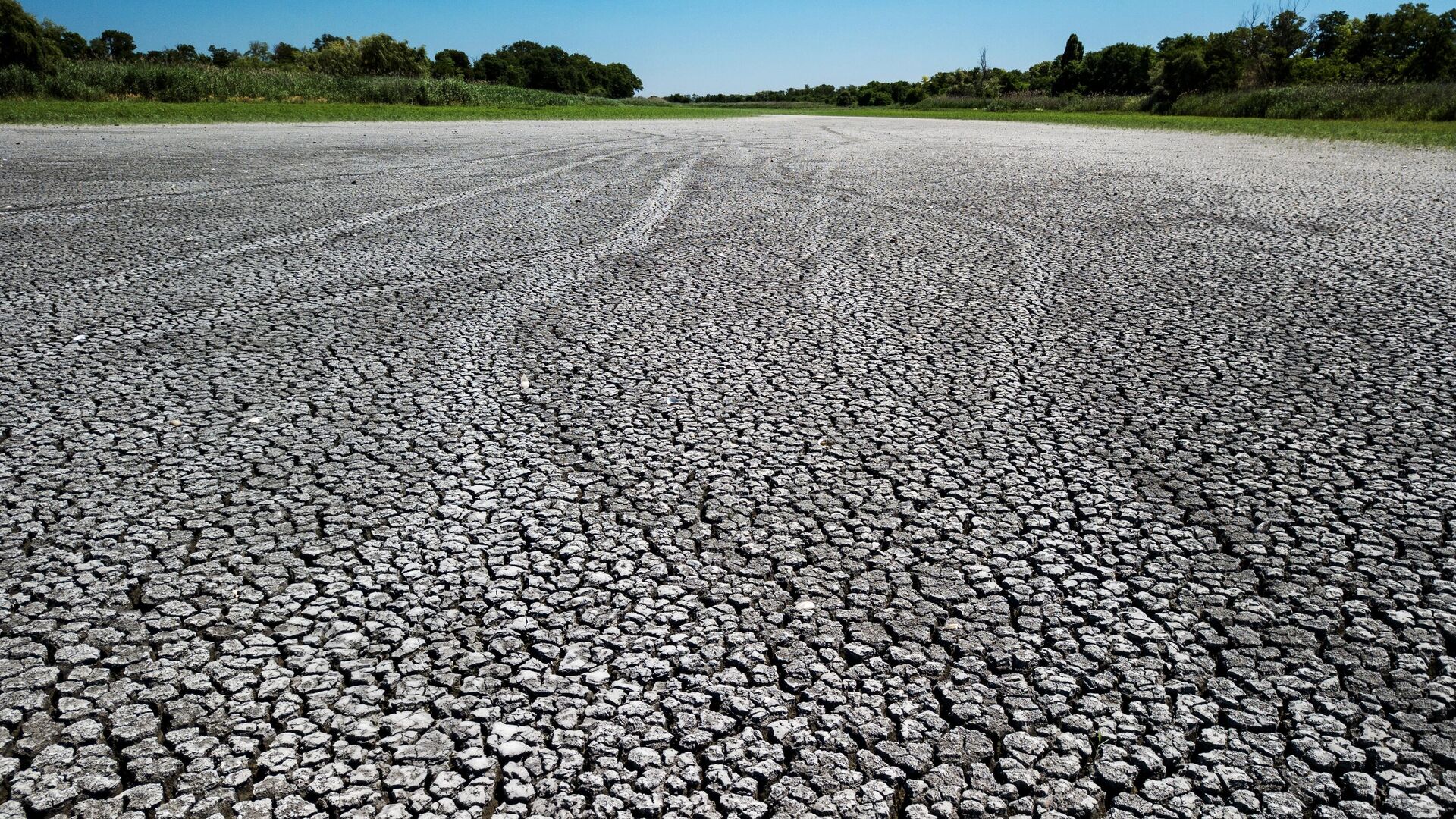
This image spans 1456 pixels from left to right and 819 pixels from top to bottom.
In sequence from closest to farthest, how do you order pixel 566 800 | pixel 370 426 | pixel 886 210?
pixel 566 800 < pixel 370 426 < pixel 886 210

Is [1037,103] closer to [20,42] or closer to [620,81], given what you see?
[20,42]

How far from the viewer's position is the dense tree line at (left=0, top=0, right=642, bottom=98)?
1284 inches

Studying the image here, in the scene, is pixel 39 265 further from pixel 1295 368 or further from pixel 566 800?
pixel 1295 368

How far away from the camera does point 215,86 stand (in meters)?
31.7

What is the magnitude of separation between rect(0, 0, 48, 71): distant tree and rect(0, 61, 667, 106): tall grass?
137 centimetres

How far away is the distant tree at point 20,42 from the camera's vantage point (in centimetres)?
3162

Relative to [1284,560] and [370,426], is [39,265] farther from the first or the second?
[1284,560]

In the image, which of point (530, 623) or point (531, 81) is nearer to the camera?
point (530, 623)

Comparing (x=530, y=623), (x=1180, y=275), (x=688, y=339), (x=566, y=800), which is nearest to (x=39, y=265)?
(x=688, y=339)

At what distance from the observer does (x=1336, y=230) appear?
6.64 meters

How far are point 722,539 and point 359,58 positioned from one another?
2522 inches

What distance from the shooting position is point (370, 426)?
9.77 ft

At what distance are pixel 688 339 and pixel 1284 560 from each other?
243cm

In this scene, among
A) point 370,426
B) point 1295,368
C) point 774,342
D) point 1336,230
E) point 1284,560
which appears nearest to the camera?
point 1284,560
